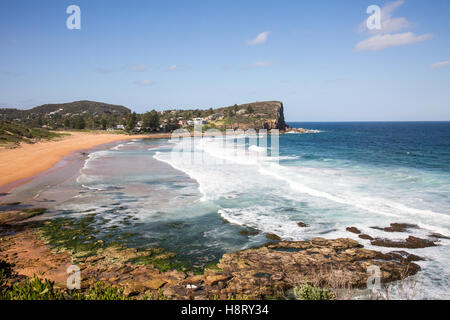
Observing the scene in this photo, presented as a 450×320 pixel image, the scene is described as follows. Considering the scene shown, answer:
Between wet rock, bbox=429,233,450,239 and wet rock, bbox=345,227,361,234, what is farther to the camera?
wet rock, bbox=345,227,361,234

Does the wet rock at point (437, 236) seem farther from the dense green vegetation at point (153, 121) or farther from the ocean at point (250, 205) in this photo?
the dense green vegetation at point (153, 121)

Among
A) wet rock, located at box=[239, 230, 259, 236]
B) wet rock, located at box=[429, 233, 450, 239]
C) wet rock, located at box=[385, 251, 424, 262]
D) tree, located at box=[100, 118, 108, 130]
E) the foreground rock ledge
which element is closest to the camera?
the foreground rock ledge

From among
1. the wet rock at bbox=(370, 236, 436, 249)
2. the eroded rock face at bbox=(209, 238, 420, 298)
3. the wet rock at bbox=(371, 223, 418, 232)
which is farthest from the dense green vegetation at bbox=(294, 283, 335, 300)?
the wet rock at bbox=(371, 223, 418, 232)

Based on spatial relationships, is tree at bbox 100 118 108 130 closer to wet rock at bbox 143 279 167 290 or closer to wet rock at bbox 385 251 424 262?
wet rock at bbox 143 279 167 290

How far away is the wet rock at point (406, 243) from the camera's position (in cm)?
1084

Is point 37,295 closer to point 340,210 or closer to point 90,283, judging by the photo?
point 90,283

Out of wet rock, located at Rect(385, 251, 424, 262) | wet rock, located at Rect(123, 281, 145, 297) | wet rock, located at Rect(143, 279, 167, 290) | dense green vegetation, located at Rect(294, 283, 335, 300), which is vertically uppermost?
dense green vegetation, located at Rect(294, 283, 335, 300)

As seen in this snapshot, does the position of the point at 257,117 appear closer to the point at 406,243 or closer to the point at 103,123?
the point at 103,123

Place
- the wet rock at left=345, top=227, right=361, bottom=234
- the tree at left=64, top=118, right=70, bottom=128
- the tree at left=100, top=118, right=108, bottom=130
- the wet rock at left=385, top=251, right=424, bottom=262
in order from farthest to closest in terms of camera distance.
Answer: the tree at left=100, top=118, right=108, bottom=130, the tree at left=64, top=118, right=70, bottom=128, the wet rock at left=345, top=227, right=361, bottom=234, the wet rock at left=385, top=251, right=424, bottom=262

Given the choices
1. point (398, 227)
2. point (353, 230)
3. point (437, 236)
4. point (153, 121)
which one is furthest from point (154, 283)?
point (153, 121)

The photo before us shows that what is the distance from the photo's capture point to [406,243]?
11086 mm

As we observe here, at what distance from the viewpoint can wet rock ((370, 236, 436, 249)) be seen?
10844 mm

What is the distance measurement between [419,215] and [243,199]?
32.2 feet

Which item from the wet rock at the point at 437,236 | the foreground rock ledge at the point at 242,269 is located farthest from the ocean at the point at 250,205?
the foreground rock ledge at the point at 242,269
